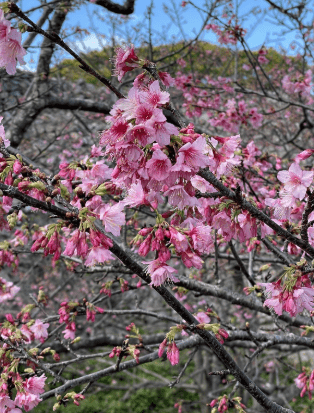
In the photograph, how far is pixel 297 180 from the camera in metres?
1.45

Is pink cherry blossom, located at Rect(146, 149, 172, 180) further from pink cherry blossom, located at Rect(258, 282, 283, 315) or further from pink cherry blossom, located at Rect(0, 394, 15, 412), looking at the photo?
pink cherry blossom, located at Rect(0, 394, 15, 412)

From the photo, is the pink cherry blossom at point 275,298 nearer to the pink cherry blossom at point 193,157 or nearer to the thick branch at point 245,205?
the thick branch at point 245,205

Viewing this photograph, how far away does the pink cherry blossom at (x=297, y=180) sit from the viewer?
139 cm

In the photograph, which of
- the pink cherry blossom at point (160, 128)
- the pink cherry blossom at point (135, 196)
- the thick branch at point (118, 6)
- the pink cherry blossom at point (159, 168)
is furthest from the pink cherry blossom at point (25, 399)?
the thick branch at point (118, 6)

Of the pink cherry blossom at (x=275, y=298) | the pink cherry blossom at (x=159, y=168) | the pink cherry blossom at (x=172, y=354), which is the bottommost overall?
the pink cherry blossom at (x=172, y=354)

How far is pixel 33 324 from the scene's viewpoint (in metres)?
2.58

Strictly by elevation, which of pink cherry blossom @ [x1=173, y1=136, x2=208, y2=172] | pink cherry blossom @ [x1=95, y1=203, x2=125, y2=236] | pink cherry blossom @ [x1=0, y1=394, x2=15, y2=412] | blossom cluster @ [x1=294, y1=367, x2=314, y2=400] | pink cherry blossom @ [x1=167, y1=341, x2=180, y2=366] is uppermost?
pink cherry blossom @ [x1=173, y1=136, x2=208, y2=172]

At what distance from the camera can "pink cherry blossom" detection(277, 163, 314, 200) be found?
4.56 feet

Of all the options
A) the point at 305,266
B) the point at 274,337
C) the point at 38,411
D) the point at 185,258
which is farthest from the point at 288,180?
the point at 38,411

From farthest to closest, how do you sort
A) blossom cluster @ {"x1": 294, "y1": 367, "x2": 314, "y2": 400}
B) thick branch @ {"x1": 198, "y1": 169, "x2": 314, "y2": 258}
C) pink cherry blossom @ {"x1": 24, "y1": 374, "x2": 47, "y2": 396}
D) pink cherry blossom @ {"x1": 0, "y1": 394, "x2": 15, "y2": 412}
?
blossom cluster @ {"x1": 294, "y1": 367, "x2": 314, "y2": 400}
pink cherry blossom @ {"x1": 24, "y1": 374, "x2": 47, "y2": 396}
pink cherry blossom @ {"x1": 0, "y1": 394, "x2": 15, "y2": 412}
thick branch @ {"x1": 198, "y1": 169, "x2": 314, "y2": 258}

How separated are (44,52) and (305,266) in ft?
16.2

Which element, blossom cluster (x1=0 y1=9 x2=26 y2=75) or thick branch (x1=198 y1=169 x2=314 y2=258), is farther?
blossom cluster (x1=0 y1=9 x2=26 y2=75)

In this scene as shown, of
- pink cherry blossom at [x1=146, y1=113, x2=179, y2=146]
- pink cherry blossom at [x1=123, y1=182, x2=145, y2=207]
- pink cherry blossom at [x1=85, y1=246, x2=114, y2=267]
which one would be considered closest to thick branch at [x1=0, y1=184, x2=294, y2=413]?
pink cherry blossom at [x1=85, y1=246, x2=114, y2=267]

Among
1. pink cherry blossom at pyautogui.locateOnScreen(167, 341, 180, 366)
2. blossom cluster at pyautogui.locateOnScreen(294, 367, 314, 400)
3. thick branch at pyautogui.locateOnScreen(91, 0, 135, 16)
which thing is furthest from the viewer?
thick branch at pyautogui.locateOnScreen(91, 0, 135, 16)
